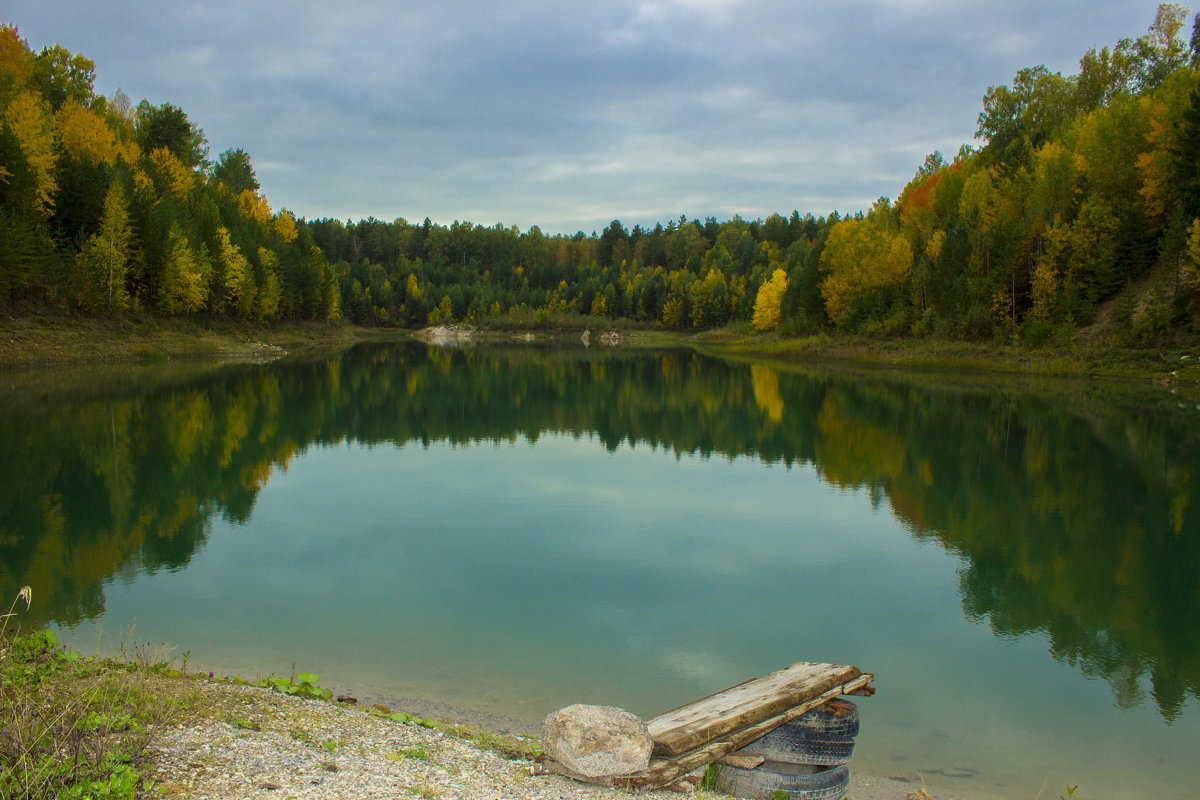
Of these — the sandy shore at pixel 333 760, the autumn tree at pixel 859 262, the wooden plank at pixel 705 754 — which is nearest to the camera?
the sandy shore at pixel 333 760

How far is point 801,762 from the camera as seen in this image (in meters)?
4.63

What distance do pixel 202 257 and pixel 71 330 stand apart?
15628 millimetres

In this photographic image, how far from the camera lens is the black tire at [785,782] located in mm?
4449

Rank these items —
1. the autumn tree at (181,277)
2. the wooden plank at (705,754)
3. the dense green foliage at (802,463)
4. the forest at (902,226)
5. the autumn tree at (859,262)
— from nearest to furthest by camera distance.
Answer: the wooden plank at (705,754), the dense green foliage at (802,463), the forest at (902,226), the autumn tree at (181,277), the autumn tree at (859,262)

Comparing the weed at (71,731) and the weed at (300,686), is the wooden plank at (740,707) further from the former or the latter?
the weed at (71,731)

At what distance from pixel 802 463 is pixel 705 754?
1322 cm

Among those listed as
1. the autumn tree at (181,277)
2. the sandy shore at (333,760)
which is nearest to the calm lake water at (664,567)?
the sandy shore at (333,760)

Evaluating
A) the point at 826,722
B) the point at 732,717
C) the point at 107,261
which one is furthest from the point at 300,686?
the point at 107,261

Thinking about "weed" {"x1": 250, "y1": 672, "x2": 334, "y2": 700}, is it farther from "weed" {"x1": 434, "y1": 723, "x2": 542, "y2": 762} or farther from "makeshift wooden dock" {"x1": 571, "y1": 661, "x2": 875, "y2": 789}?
"makeshift wooden dock" {"x1": 571, "y1": 661, "x2": 875, "y2": 789}

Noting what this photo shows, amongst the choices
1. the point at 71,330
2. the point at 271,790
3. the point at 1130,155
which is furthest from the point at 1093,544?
the point at 71,330

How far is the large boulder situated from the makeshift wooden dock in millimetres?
74

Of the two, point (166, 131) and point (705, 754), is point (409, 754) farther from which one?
point (166, 131)

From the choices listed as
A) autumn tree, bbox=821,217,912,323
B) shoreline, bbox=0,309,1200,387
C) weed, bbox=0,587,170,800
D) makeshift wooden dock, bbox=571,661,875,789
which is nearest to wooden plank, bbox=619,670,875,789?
makeshift wooden dock, bbox=571,661,875,789

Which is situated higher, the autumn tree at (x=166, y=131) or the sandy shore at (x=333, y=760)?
the autumn tree at (x=166, y=131)
